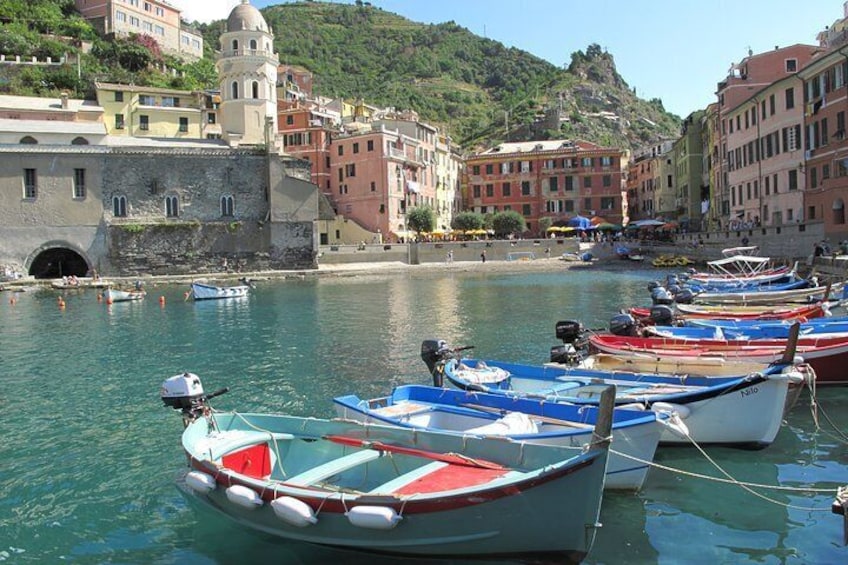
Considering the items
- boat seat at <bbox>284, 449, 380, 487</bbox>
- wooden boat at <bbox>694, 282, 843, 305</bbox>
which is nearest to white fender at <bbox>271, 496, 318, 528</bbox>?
boat seat at <bbox>284, 449, 380, 487</bbox>

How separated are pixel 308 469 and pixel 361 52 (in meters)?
175

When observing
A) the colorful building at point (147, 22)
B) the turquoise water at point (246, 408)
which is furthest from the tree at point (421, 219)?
the colorful building at point (147, 22)

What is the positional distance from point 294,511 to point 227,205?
5950 cm

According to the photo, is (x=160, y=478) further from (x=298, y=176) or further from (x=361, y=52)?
(x=361, y=52)

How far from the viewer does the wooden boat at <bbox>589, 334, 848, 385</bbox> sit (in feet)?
52.3

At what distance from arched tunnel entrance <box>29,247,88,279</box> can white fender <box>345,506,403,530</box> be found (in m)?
61.5

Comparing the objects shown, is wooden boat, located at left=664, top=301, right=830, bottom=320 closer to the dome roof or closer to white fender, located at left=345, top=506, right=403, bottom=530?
white fender, located at left=345, top=506, right=403, bottom=530

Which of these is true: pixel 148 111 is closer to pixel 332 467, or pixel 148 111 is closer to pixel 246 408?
pixel 246 408

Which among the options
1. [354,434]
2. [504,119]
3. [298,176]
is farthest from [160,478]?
[504,119]

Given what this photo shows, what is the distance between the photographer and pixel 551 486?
24.7ft

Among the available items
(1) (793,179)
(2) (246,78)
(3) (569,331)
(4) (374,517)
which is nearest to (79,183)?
(2) (246,78)

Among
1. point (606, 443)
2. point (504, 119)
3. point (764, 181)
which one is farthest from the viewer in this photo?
point (504, 119)

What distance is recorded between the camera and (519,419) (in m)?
10.5

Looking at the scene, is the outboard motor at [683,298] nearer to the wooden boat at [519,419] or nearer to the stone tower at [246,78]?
the wooden boat at [519,419]
